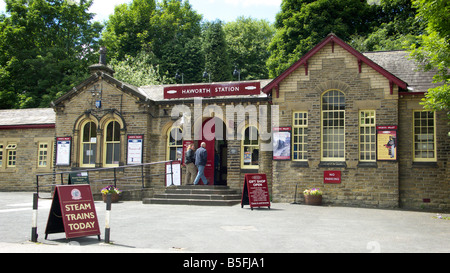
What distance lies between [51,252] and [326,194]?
38.0 ft

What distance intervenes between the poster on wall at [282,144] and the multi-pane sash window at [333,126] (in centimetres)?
138

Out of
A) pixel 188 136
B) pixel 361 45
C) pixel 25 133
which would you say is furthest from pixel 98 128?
pixel 361 45

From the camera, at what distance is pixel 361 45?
28.7 meters

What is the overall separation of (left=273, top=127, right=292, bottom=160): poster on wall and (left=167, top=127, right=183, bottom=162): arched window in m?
4.55

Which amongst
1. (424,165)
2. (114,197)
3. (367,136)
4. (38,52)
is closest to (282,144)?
(367,136)

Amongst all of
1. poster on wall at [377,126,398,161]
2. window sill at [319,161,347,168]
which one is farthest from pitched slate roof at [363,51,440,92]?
window sill at [319,161,347,168]

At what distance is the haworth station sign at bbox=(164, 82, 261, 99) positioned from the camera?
18.3m

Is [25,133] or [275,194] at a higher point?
[25,133]

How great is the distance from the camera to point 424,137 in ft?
53.7

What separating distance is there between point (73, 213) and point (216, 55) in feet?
119

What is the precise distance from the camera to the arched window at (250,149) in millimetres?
18523

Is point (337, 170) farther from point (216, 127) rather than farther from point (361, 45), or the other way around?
point (361, 45)

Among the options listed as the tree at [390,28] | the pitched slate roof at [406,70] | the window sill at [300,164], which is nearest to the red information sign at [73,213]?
the window sill at [300,164]

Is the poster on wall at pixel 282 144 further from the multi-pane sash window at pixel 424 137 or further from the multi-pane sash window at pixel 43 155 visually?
the multi-pane sash window at pixel 43 155
